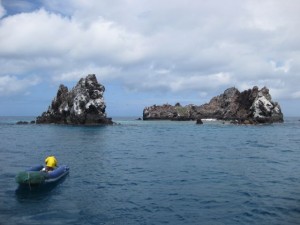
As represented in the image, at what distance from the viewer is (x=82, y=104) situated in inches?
4498

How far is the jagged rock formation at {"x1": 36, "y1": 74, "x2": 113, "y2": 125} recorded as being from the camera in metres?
115

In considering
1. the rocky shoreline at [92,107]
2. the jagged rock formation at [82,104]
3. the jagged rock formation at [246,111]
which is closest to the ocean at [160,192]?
the jagged rock formation at [82,104]

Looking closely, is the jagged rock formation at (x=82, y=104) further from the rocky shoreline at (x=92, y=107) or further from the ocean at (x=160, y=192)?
the ocean at (x=160, y=192)

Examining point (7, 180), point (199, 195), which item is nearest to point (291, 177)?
point (199, 195)

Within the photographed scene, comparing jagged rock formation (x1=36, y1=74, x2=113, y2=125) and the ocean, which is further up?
jagged rock formation (x1=36, y1=74, x2=113, y2=125)

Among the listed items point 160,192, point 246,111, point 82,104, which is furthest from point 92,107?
point 160,192

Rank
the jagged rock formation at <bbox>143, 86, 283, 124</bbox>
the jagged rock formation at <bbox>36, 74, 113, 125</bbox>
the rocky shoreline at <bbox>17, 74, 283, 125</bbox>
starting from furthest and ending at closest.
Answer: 1. the jagged rock formation at <bbox>143, 86, 283, 124</bbox>
2. the rocky shoreline at <bbox>17, 74, 283, 125</bbox>
3. the jagged rock formation at <bbox>36, 74, 113, 125</bbox>

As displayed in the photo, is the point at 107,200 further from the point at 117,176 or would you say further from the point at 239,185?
the point at 239,185

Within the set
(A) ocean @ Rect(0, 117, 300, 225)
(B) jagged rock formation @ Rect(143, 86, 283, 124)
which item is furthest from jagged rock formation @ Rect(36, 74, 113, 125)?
(A) ocean @ Rect(0, 117, 300, 225)

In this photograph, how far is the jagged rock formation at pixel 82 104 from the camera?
378ft

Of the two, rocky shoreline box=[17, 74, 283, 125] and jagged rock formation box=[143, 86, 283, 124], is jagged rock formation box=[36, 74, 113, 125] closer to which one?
rocky shoreline box=[17, 74, 283, 125]

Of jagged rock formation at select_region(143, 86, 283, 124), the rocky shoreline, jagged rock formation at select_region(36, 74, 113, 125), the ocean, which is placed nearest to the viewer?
the ocean

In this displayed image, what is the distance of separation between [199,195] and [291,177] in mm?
10781

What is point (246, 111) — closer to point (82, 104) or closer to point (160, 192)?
point (82, 104)
